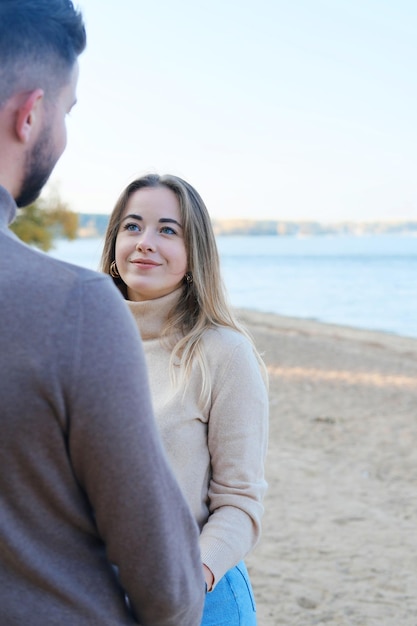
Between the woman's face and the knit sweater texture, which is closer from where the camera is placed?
the knit sweater texture

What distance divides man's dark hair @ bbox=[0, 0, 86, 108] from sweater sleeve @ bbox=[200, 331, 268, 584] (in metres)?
1.00

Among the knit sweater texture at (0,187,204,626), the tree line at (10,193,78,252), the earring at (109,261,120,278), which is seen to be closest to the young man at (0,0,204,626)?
the knit sweater texture at (0,187,204,626)

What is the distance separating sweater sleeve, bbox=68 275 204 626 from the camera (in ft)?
3.17

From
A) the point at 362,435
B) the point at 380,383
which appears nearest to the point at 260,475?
the point at 362,435

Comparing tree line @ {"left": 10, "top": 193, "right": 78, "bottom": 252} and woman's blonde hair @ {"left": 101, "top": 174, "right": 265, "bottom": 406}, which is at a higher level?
woman's blonde hair @ {"left": 101, "top": 174, "right": 265, "bottom": 406}

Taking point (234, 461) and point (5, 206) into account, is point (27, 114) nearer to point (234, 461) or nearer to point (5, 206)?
point (5, 206)

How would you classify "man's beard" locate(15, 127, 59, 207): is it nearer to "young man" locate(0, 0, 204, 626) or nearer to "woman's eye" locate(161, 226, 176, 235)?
"young man" locate(0, 0, 204, 626)

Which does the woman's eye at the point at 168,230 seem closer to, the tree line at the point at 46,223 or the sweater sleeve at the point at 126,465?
the sweater sleeve at the point at 126,465

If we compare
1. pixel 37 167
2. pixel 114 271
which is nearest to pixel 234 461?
pixel 114 271

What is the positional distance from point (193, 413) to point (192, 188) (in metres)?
0.70

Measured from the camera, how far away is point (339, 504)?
644 centimetres

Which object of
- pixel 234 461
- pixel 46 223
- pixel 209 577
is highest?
pixel 234 461

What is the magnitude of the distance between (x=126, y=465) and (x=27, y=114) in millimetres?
522

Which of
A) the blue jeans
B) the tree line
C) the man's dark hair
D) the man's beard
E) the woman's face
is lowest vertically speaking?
the tree line
